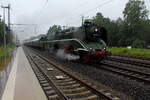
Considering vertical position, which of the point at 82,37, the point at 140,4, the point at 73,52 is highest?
the point at 140,4

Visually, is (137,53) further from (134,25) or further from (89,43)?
(134,25)

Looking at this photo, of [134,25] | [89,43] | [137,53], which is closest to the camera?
[89,43]

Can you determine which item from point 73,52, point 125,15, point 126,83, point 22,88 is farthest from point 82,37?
point 125,15

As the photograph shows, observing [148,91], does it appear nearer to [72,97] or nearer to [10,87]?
[72,97]

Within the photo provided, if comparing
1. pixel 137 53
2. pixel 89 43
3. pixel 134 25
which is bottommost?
pixel 137 53

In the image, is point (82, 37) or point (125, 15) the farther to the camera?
point (125, 15)

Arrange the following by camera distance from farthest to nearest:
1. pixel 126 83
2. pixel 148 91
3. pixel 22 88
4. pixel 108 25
A: pixel 108 25 < pixel 126 83 < pixel 22 88 < pixel 148 91

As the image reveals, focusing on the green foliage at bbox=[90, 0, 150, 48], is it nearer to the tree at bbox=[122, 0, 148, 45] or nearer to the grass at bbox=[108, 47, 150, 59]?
the tree at bbox=[122, 0, 148, 45]

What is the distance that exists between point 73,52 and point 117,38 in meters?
57.2

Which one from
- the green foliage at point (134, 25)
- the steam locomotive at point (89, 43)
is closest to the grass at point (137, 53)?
the steam locomotive at point (89, 43)

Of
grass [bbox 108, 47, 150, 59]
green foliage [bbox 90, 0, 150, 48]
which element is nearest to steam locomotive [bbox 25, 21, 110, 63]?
grass [bbox 108, 47, 150, 59]

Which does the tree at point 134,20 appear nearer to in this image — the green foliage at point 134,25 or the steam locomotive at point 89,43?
the green foliage at point 134,25

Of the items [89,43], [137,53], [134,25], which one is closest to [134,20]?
[134,25]

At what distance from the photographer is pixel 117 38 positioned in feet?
234
